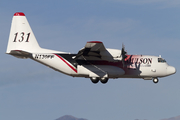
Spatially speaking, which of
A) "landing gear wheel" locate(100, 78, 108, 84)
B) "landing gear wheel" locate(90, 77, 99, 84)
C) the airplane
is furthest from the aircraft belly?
"landing gear wheel" locate(100, 78, 108, 84)

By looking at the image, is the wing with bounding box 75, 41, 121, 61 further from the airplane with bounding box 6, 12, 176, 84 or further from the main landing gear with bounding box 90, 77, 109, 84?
the main landing gear with bounding box 90, 77, 109, 84

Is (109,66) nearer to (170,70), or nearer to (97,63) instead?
(97,63)

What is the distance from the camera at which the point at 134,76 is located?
32.2 m

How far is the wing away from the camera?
1111 inches

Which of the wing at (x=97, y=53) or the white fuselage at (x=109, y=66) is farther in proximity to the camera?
the white fuselage at (x=109, y=66)

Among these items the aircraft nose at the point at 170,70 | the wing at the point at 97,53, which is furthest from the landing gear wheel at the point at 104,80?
the aircraft nose at the point at 170,70

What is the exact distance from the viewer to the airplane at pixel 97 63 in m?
30.9

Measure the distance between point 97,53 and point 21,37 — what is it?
29.4 ft

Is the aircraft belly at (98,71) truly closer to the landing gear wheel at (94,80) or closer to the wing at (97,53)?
the landing gear wheel at (94,80)

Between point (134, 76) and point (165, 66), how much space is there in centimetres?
335

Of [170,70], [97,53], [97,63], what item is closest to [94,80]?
[97,63]

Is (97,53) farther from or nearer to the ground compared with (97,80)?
farther from the ground

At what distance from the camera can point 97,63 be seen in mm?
31375

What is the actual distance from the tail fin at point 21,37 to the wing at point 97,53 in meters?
5.76
